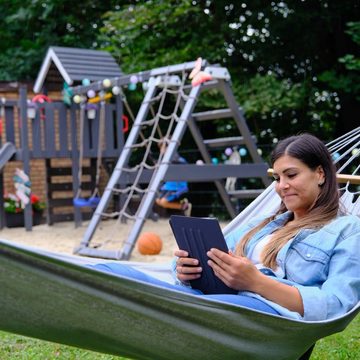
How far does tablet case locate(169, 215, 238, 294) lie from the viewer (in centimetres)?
175

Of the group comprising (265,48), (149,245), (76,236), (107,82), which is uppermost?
(265,48)

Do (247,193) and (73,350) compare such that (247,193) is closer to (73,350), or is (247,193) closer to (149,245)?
(149,245)

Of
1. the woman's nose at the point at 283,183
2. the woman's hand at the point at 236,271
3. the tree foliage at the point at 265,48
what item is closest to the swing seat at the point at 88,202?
the tree foliage at the point at 265,48

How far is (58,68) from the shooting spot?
7613 millimetres

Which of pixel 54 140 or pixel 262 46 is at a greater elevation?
pixel 262 46

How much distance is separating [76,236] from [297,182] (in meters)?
4.91

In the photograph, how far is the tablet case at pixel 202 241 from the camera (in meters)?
1.75

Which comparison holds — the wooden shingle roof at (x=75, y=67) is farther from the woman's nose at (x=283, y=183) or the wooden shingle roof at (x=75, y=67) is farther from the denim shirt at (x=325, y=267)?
the denim shirt at (x=325, y=267)

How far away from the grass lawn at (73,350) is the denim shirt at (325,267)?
2.63ft

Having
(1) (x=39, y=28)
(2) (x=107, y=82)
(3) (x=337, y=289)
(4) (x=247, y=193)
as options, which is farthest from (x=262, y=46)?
(3) (x=337, y=289)

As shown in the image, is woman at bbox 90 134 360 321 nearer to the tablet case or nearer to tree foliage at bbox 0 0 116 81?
the tablet case

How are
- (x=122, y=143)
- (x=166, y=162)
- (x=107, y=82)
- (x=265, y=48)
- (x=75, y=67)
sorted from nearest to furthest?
(x=166, y=162) < (x=107, y=82) < (x=122, y=143) < (x=75, y=67) < (x=265, y=48)

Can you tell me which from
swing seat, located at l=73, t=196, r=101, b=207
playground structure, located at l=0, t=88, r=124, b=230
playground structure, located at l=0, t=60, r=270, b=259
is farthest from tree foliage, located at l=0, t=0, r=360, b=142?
swing seat, located at l=73, t=196, r=101, b=207

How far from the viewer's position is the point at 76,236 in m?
6.59
